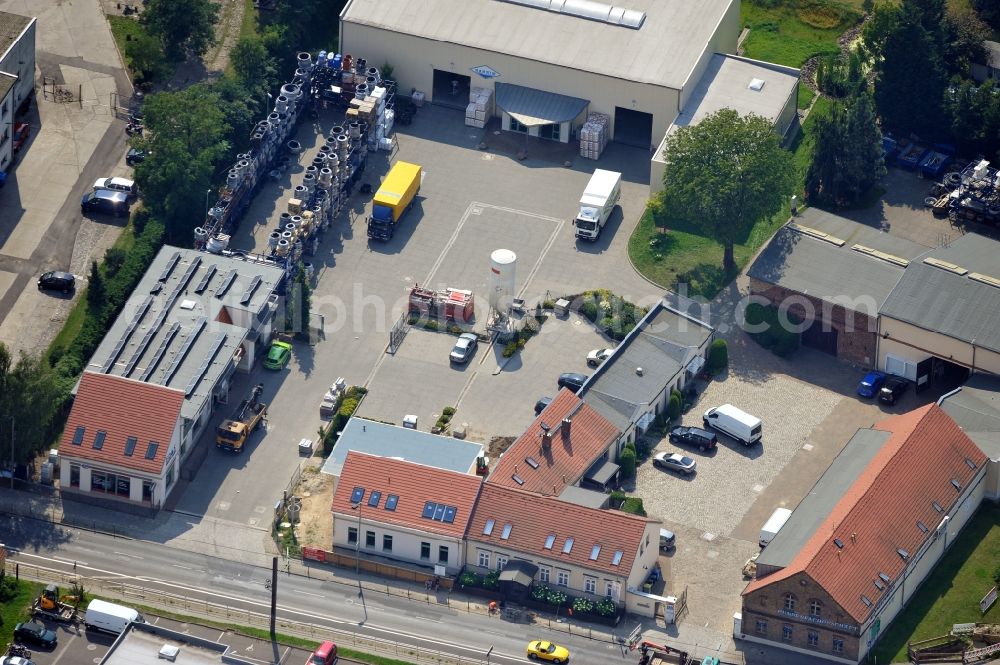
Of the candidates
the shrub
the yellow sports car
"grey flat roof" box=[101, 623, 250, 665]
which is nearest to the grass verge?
"grey flat roof" box=[101, 623, 250, 665]

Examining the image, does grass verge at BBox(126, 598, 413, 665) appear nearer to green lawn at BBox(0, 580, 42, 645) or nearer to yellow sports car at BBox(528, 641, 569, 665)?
green lawn at BBox(0, 580, 42, 645)

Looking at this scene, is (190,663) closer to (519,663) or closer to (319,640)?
(319,640)

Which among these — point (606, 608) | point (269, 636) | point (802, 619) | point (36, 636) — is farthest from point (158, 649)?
point (802, 619)

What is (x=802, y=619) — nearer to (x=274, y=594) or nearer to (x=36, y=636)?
(x=274, y=594)

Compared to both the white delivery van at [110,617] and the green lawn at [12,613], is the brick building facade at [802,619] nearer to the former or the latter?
the white delivery van at [110,617]

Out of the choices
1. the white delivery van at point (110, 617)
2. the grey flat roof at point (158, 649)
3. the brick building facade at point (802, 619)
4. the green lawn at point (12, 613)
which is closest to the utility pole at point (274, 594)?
the grey flat roof at point (158, 649)

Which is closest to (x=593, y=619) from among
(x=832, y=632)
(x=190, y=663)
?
(x=832, y=632)
